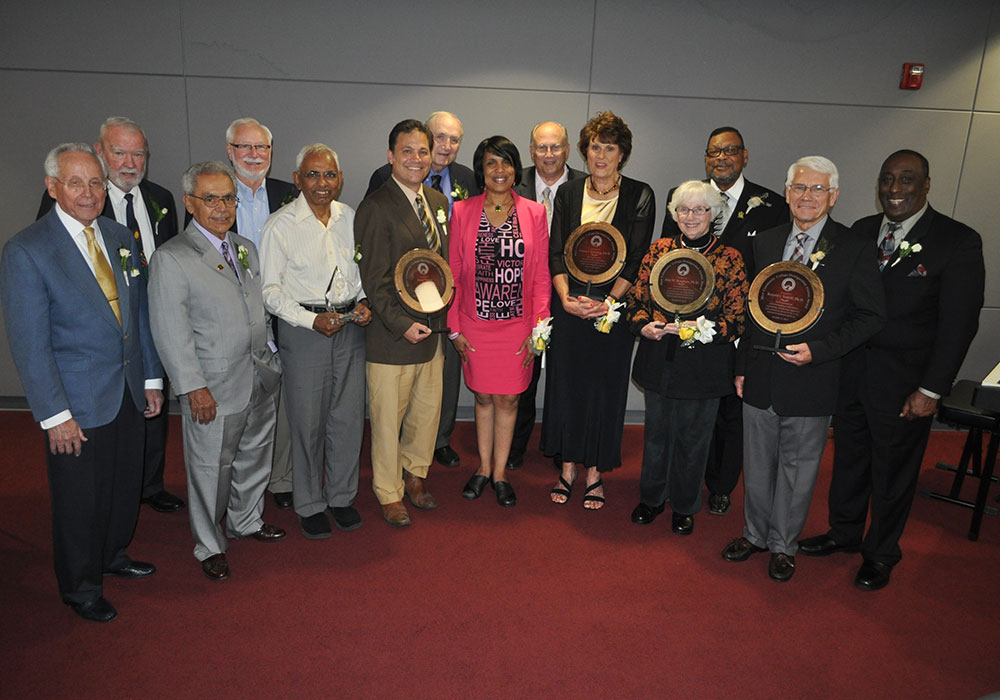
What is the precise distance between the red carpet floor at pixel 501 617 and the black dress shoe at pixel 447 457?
2.15ft

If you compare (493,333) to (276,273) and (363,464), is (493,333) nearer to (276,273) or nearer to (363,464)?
(276,273)

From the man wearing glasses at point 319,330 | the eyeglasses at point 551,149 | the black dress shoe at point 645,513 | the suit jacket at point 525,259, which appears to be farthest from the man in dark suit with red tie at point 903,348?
the man wearing glasses at point 319,330

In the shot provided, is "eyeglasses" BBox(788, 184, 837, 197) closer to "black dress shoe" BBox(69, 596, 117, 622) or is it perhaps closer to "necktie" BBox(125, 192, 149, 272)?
"necktie" BBox(125, 192, 149, 272)

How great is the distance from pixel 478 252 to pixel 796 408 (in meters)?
1.75

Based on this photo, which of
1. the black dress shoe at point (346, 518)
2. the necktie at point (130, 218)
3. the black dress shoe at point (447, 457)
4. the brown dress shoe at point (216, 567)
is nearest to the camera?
the brown dress shoe at point (216, 567)

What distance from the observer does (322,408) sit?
340 centimetres

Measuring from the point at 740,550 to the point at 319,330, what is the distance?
241 centimetres

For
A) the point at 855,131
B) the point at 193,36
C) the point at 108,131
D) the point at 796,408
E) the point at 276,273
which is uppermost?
the point at 193,36

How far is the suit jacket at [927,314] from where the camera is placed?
9.50ft

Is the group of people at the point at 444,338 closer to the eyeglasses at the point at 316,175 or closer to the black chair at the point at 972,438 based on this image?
the eyeglasses at the point at 316,175

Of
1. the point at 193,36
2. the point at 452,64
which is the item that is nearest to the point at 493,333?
the point at 452,64

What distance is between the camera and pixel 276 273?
314 centimetres

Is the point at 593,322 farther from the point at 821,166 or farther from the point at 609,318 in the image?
the point at 821,166

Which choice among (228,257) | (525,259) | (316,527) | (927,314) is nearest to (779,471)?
(927,314)
